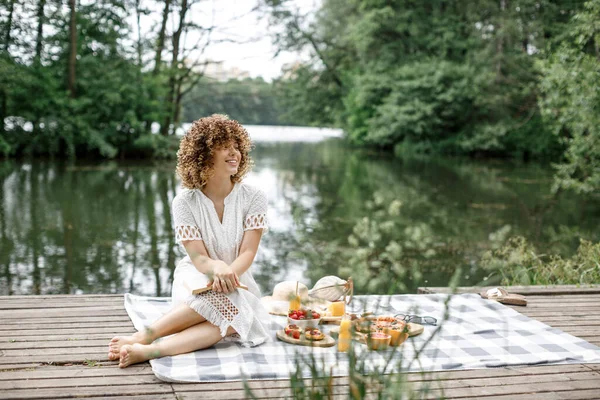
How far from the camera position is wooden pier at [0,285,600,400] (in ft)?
8.70

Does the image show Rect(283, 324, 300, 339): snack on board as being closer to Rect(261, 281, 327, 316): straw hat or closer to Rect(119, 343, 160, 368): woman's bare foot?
Rect(261, 281, 327, 316): straw hat

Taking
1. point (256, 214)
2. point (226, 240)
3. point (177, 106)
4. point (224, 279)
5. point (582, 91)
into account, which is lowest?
point (224, 279)

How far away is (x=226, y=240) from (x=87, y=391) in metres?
1.08

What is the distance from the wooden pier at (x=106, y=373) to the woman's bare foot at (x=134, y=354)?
3 cm

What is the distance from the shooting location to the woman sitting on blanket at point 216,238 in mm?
3215

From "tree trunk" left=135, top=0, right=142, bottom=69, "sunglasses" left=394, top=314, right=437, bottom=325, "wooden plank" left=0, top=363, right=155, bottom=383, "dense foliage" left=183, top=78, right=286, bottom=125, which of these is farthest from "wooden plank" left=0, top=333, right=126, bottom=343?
"dense foliage" left=183, top=78, right=286, bottom=125

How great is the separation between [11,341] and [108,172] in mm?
12580

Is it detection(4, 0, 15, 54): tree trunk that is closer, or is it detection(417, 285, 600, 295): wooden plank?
detection(417, 285, 600, 295): wooden plank

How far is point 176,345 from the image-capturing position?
3090 millimetres

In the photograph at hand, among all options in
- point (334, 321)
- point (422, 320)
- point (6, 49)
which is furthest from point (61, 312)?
point (6, 49)

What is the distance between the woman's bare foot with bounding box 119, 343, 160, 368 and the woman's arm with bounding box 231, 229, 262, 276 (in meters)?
0.59

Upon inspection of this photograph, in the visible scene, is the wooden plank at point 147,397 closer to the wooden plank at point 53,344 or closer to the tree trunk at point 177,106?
the wooden plank at point 53,344

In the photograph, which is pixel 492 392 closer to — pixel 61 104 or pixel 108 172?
pixel 108 172

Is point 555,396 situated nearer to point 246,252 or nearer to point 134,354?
point 246,252
